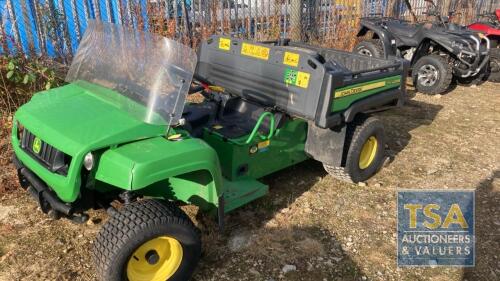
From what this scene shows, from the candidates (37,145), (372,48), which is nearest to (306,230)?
(37,145)

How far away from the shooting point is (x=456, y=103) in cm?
705

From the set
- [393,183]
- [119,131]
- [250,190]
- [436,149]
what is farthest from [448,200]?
[119,131]

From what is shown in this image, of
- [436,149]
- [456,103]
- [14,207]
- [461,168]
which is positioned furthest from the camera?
[456,103]

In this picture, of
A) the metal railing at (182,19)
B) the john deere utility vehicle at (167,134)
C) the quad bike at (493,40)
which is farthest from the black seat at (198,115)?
the quad bike at (493,40)

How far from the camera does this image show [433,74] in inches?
291

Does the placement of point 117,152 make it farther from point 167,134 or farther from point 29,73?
point 29,73

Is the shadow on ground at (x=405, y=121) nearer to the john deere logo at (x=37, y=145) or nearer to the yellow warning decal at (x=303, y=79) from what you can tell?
the yellow warning decal at (x=303, y=79)

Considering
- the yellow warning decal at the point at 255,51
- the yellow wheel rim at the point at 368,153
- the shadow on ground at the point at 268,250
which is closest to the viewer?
the shadow on ground at the point at 268,250

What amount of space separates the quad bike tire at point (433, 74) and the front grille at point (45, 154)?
650 cm

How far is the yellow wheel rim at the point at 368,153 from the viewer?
4.27 meters

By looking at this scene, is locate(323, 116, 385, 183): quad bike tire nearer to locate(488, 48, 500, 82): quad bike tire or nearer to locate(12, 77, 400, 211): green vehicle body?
locate(12, 77, 400, 211): green vehicle body

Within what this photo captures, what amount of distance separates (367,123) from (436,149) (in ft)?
5.22

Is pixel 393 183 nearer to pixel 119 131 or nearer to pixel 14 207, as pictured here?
pixel 119 131

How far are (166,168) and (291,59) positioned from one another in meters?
1.70
